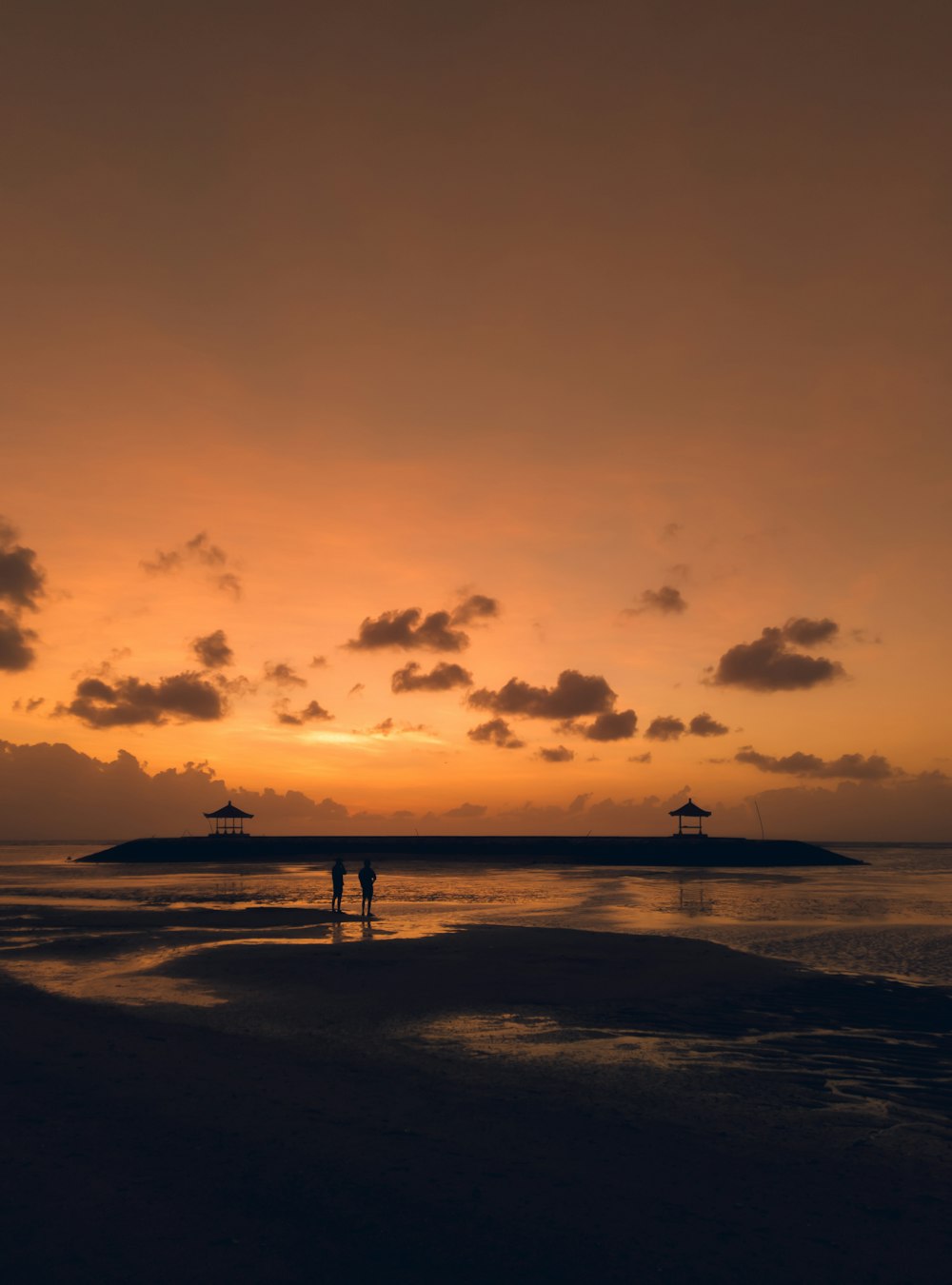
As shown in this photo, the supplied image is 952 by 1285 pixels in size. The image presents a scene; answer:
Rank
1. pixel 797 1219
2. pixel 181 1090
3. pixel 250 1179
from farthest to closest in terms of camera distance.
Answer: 1. pixel 181 1090
2. pixel 250 1179
3. pixel 797 1219

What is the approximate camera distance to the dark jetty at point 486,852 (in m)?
102

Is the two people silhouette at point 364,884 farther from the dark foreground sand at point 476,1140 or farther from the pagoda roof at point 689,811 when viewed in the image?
the pagoda roof at point 689,811

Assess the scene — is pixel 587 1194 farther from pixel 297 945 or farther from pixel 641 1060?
pixel 297 945

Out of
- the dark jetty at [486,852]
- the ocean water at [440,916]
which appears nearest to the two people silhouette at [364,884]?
the ocean water at [440,916]

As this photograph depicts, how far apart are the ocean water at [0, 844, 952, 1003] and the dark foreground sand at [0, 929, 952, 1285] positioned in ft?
17.5

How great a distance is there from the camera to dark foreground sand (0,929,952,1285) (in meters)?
7.34

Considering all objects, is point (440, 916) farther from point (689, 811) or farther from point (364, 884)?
point (689, 811)

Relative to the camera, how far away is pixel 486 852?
398 feet

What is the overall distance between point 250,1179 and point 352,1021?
7372 mm

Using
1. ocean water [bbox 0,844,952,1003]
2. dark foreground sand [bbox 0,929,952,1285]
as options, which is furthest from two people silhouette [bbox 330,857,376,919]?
dark foreground sand [bbox 0,929,952,1285]

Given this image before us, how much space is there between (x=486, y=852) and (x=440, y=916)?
87.5 meters

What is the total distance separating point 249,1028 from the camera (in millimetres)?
15312

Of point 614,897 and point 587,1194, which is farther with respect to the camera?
point 614,897

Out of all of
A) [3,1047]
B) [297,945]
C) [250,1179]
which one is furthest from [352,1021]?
[297,945]
